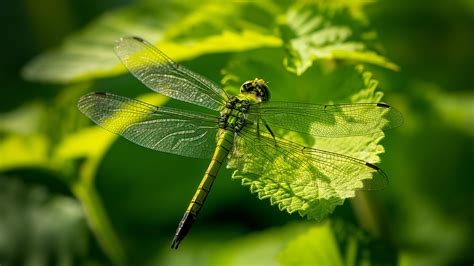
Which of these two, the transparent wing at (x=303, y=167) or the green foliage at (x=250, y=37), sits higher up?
the green foliage at (x=250, y=37)

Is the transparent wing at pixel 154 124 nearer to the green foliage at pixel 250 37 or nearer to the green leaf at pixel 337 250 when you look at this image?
the green foliage at pixel 250 37

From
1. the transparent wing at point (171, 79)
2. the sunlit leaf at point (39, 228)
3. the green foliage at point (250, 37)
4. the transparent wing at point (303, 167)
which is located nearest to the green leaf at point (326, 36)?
the green foliage at point (250, 37)

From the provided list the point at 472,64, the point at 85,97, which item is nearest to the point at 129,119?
the point at 85,97

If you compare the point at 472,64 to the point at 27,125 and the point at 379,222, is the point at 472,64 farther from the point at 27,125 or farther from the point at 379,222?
the point at 27,125

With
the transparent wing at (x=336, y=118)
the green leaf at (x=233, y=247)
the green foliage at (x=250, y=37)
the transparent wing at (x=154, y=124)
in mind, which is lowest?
the green leaf at (x=233, y=247)

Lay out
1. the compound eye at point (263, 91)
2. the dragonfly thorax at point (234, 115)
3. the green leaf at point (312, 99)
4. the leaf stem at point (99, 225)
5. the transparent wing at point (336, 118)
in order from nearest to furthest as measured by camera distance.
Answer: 1. the green leaf at point (312, 99)
2. the transparent wing at point (336, 118)
3. the compound eye at point (263, 91)
4. the dragonfly thorax at point (234, 115)
5. the leaf stem at point (99, 225)

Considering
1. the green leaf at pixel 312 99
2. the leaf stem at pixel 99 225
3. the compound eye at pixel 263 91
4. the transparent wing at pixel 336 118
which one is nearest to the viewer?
the green leaf at pixel 312 99
